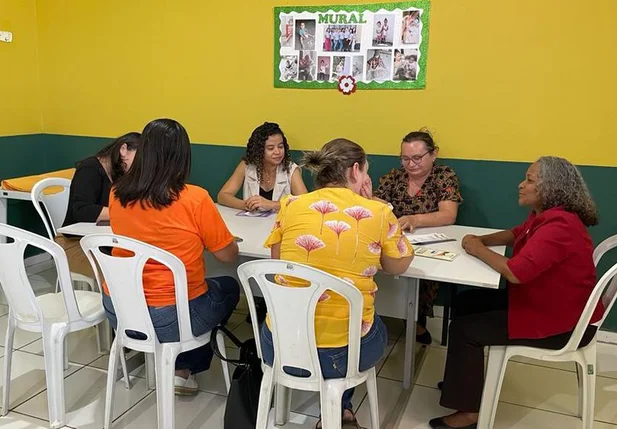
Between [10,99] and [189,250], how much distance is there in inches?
105

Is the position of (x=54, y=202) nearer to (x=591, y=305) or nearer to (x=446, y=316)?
(x=446, y=316)

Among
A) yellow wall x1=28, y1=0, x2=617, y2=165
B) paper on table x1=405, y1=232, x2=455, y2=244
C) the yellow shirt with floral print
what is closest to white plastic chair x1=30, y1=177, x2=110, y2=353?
yellow wall x1=28, y1=0, x2=617, y2=165

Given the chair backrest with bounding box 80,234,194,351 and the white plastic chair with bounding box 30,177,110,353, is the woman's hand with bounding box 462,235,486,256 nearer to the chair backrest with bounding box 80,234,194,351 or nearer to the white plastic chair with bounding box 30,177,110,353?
the chair backrest with bounding box 80,234,194,351

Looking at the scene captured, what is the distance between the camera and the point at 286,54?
3605 mm

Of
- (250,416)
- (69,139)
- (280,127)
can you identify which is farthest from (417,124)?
(69,139)

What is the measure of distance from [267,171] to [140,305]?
151cm

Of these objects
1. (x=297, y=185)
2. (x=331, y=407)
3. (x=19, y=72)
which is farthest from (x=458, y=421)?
(x=19, y=72)

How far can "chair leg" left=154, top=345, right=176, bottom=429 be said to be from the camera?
2.18 meters

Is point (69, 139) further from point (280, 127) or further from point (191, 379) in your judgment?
point (191, 379)

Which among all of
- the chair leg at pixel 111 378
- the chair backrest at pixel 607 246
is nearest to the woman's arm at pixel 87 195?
the chair leg at pixel 111 378

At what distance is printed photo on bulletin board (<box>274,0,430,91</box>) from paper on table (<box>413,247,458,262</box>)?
4.23 ft

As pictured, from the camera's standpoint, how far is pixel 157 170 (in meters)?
2.16

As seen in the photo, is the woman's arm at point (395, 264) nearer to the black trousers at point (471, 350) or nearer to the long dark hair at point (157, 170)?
the black trousers at point (471, 350)

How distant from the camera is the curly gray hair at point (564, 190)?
2.18m
